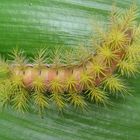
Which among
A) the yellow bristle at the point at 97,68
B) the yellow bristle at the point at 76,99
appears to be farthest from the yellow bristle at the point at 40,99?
the yellow bristle at the point at 97,68

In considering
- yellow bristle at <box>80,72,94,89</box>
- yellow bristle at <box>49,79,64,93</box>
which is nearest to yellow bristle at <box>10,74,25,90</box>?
yellow bristle at <box>49,79,64,93</box>

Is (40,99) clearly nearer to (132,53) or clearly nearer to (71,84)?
(71,84)

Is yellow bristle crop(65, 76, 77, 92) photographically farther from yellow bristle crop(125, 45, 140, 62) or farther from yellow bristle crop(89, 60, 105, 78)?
yellow bristle crop(125, 45, 140, 62)

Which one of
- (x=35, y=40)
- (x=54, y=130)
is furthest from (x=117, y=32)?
(x=54, y=130)

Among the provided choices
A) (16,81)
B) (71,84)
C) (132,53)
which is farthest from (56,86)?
(132,53)

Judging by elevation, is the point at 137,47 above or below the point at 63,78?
above

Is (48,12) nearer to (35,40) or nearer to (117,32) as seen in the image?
(35,40)
